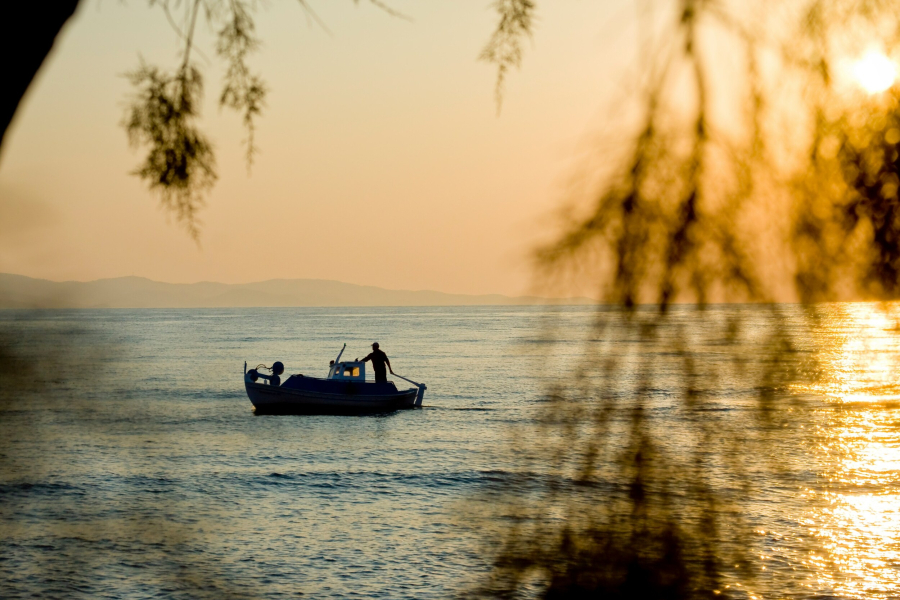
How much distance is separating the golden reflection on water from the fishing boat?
17.1 metres

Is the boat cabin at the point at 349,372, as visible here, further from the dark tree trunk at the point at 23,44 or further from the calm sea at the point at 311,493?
the dark tree trunk at the point at 23,44

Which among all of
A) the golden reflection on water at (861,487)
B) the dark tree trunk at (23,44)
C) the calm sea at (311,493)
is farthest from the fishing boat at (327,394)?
the dark tree trunk at (23,44)

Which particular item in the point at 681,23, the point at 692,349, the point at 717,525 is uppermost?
the point at 681,23

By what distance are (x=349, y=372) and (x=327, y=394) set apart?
164 cm

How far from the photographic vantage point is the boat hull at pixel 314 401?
34000 mm

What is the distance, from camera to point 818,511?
56.8 ft

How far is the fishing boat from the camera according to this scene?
33969 millimetres

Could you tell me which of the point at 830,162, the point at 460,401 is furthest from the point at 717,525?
the point at 460,401

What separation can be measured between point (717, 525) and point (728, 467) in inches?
7.9

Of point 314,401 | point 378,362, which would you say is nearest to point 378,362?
point 378,362

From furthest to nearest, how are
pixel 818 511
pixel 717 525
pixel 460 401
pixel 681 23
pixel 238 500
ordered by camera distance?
pixel 460 401 < pixel 238 500 < pixel 818 511 < pixel 717 525 < pixel 681 23

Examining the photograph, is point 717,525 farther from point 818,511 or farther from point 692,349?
point 818,511

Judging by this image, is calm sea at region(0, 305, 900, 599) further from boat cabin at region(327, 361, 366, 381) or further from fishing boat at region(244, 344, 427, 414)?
boat cabin at region(327, 361, 366, 381)

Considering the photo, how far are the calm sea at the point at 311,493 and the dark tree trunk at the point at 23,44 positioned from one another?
540 millimetres
